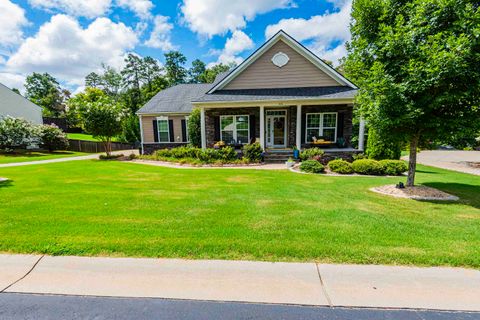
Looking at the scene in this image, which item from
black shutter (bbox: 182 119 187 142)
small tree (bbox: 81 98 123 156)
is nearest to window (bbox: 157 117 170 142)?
black shutter (bbox: 182 119 187 142)

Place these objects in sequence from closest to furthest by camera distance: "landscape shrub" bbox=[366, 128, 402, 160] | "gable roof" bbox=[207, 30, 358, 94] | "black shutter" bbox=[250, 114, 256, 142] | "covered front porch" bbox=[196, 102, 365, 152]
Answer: "landscape shrub" bbox=[366, 128, 402, 160], "gable roof" bbox=[207, 30, 358, 94], "covered front porch" bbox=[196, 102, 365, 152], "black shutter" bbox=[250, 114, 256, 142]

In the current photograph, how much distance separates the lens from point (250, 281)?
278 cm

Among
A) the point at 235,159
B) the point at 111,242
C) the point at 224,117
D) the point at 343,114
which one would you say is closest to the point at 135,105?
the point at 224,117

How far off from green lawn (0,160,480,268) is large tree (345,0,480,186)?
86.0 inches

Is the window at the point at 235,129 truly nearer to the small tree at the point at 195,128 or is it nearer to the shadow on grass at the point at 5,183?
the small tree at the point at 195,128

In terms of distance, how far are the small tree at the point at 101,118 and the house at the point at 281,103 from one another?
6720 millimetres

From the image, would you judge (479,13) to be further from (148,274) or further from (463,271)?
(148,274)

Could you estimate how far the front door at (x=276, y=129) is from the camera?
15.2 metres

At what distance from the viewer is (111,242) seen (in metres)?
3.64

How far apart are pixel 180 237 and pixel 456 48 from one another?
702cm

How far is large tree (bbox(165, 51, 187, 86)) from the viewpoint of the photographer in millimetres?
46250

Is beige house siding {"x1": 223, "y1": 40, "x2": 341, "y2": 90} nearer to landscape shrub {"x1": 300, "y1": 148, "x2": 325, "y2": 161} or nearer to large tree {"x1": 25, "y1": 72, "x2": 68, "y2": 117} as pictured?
landscape shrub {"x1": 300, "y1": 148, "x2": 325, "y2": 161}

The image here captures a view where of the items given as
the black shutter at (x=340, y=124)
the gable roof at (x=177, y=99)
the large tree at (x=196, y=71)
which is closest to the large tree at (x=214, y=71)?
the large tree at (x=196, y=71)

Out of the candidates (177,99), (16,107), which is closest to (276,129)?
(177,99)
